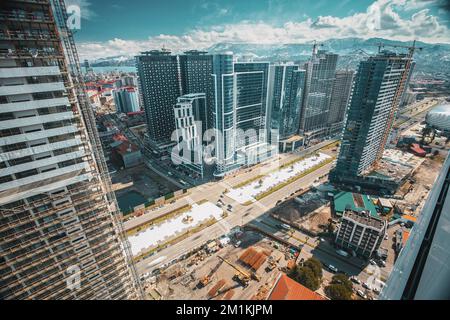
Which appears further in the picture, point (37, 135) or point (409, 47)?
point (409, 47)

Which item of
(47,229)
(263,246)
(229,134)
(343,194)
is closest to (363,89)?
(343,194)

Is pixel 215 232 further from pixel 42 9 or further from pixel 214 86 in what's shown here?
pixel 42 9

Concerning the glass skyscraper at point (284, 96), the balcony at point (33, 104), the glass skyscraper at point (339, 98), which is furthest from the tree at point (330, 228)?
the glass skyscraper at point (339, 98)

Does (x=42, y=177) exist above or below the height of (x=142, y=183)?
above

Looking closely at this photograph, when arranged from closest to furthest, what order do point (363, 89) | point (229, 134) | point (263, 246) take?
point (263, 246) → point (363, 89) → point (229, 134)

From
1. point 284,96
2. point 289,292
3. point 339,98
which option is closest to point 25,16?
point 289,292

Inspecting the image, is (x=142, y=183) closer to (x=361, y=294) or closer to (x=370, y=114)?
(x=361, y=294)

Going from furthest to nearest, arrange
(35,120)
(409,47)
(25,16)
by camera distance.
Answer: (409,47)
(35,120)
(25,16)
